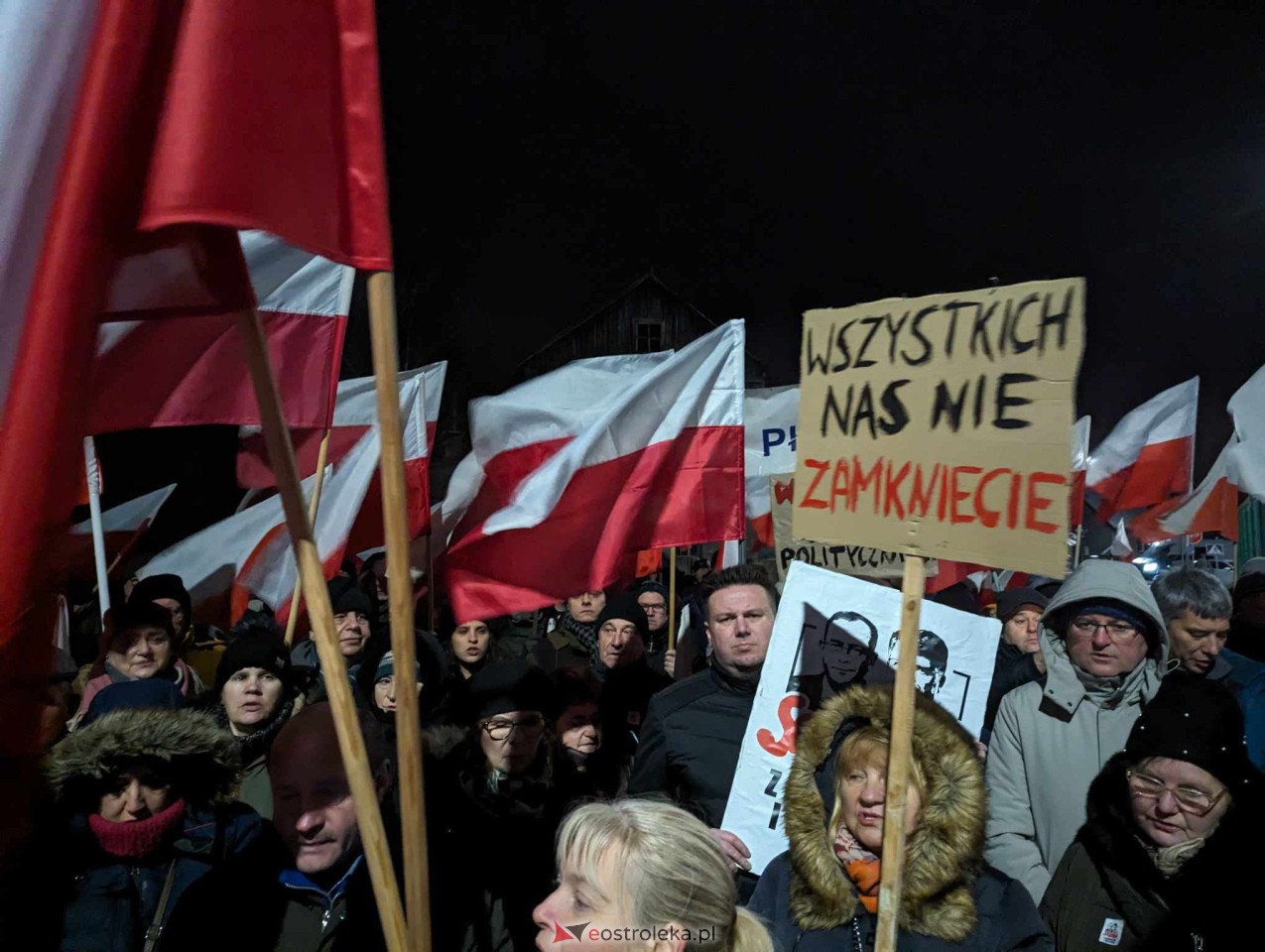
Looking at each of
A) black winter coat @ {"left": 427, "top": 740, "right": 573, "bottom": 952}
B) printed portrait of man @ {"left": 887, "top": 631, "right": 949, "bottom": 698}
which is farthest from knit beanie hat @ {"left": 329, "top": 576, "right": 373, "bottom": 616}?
printed portrait of man @ {"left": 887, "top": 631, "right": 949, "bottom": 698}

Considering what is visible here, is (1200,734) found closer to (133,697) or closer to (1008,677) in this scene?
(1008,677)

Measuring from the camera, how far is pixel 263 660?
3609 millimetres

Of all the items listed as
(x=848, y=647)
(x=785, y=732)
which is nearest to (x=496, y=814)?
(x=785, y=732)

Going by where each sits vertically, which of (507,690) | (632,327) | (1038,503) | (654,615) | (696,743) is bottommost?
(654,615)

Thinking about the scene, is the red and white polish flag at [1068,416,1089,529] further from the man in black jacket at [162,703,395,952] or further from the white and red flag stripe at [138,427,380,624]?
the man in black jacket at [162,703,395,952]

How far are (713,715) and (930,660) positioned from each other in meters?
0.79

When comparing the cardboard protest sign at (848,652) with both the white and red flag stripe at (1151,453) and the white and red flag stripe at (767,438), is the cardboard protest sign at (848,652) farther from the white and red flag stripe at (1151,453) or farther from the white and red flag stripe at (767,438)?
the white and red flag stripe at (1151,453)

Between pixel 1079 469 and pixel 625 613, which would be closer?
pixel 625 613

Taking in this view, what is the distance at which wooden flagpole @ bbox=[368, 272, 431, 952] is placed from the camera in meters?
1.47

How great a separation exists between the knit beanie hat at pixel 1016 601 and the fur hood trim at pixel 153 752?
15.0 ft

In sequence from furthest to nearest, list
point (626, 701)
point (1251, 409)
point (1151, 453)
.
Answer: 1. point (1151, 453)
2. point (1251, 409)
3. point (626, 701)

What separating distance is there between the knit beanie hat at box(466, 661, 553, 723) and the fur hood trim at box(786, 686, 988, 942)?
1.28m

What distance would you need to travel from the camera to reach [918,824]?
2.13 m

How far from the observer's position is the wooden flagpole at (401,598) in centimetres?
147
